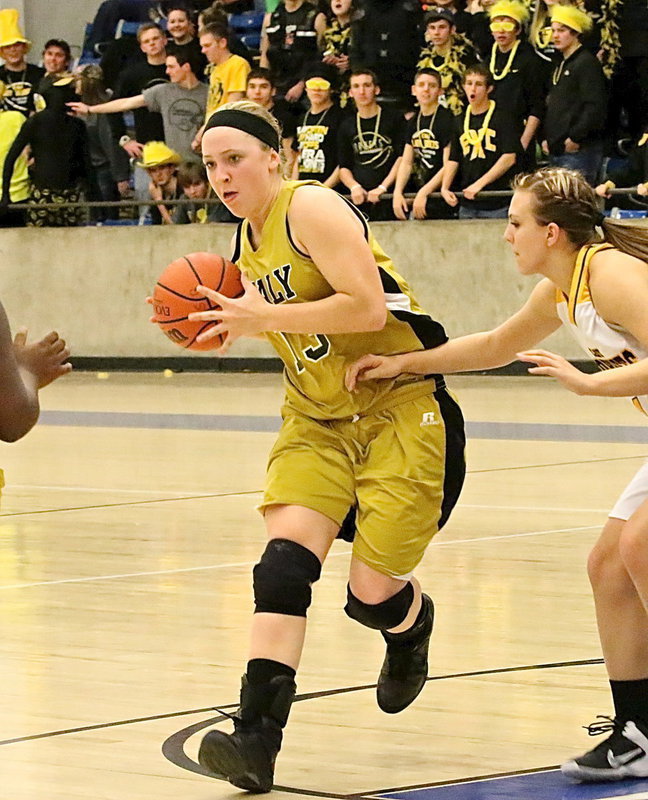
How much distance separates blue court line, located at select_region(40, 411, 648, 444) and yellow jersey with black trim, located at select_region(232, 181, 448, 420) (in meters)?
6.54

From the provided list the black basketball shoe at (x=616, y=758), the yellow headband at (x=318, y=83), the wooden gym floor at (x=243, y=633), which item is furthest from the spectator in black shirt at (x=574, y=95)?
the black basketball shoe at (x=616, y=758)

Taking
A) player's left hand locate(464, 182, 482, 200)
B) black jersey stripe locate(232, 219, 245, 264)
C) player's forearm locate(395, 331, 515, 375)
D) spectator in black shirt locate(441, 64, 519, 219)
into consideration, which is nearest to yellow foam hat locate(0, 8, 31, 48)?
spectator in black shirt locate(441, 64, 519, 219)

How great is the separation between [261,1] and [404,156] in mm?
4535

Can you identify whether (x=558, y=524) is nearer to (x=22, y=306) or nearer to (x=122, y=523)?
(x=122, y=523)

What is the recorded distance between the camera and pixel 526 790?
12.2 ft

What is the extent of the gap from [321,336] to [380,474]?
15.7 inches

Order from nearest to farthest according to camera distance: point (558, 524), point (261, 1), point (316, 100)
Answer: point (558, 524) → point (316, 100) → point (261, 1)

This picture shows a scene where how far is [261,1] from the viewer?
1858 centimetres

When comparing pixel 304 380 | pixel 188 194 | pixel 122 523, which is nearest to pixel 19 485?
pixel 122 523

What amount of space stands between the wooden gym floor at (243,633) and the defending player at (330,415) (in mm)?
290

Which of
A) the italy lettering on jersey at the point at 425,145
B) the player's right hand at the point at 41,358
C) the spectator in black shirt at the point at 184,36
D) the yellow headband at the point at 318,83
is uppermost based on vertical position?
the player's right hand at the point at 41,358

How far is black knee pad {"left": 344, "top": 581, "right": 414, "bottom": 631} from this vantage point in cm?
431

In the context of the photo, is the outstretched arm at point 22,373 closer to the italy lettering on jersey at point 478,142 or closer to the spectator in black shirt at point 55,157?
the italy lettering on jersey at point 478,142

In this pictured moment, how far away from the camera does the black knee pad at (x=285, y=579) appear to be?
13.2 feet
